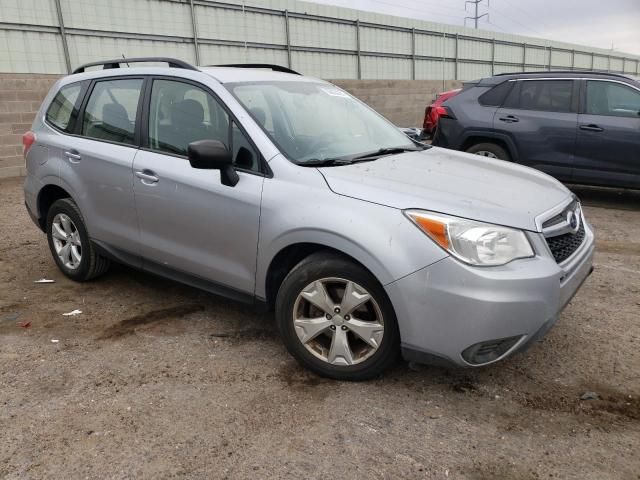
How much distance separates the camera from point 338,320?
304 centimetres

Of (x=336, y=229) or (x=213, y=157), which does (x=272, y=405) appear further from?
(x=213, y=157)

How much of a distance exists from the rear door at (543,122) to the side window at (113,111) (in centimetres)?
528

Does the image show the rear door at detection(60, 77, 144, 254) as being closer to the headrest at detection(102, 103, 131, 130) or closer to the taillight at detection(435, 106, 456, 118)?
the headrest at detection(102, 103, 131, 130)

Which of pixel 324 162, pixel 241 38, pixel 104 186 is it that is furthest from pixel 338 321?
pixel 241 38

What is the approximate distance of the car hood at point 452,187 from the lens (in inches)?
112

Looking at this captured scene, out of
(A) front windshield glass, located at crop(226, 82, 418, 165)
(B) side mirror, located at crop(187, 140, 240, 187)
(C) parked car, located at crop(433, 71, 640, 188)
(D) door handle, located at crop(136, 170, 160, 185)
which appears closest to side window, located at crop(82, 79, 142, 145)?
(D) door handle, located at crop(136, 170, 160, 185)

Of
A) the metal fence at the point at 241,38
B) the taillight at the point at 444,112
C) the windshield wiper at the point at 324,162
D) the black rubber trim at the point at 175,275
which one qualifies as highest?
the metal fence at the point at 241,38

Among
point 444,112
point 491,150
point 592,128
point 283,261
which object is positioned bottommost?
point 491,150

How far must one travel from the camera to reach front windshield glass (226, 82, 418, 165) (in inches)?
137

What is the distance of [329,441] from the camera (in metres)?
2.65

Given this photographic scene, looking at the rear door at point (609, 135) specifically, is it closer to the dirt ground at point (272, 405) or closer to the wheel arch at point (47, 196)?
the dirt ground at point (272, 405)

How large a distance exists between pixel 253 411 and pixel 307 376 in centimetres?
45

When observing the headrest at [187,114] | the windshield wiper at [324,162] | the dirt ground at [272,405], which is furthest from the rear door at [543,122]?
the headrest at [187,114]

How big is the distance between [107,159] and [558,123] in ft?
18.7
